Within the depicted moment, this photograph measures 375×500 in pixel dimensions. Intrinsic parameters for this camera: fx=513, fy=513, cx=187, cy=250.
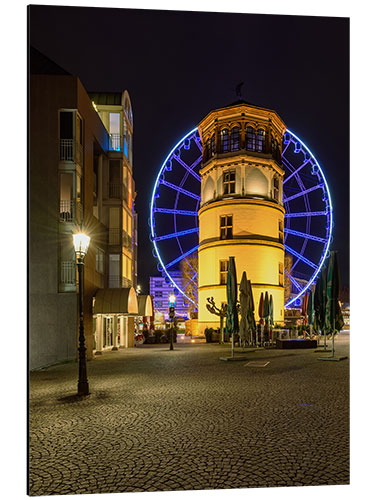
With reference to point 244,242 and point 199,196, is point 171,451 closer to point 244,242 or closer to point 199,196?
point 244,242

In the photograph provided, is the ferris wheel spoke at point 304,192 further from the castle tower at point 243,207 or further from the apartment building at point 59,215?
the apartment building at point 59,215

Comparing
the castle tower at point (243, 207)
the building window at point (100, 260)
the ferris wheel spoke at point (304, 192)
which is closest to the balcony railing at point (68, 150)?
the building window at point (100, 260)

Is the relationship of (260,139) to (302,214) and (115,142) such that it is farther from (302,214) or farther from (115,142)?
(115,142)

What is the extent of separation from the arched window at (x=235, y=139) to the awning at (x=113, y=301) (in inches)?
629

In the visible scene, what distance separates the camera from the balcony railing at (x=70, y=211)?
2035 centimetres

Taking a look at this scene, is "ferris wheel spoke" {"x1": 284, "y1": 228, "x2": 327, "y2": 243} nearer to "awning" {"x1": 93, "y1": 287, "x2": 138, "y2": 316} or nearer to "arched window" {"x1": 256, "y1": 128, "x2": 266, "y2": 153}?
"arched window" {"x1": 256, "y1": 128, "x2": 266, "y2": 153}

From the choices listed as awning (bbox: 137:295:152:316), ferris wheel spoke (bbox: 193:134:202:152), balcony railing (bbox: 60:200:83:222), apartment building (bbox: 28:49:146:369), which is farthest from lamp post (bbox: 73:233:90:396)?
ferris wheel spoke (bbox: 193:134:202:152)

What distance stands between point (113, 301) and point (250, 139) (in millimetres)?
17785

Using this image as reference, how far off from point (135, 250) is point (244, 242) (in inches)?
1673

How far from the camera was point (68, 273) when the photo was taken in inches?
792

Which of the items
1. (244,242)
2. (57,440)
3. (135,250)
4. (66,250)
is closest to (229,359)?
(66,250)

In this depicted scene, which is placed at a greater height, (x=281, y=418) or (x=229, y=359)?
(x=281, y=418)

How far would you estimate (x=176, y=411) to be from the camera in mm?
9305
